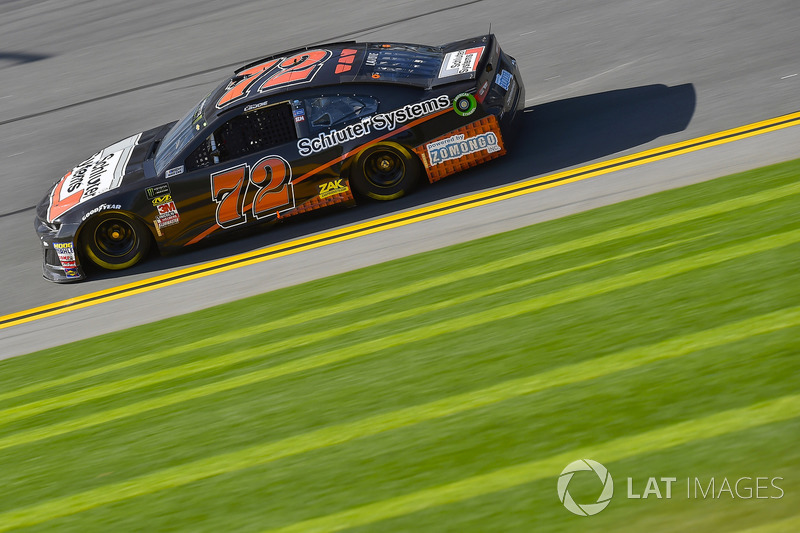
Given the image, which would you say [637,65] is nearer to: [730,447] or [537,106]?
[537,106]

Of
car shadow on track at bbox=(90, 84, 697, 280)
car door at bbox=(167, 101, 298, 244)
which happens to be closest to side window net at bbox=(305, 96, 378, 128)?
car door at bbox=(167, 101, 298, 244)

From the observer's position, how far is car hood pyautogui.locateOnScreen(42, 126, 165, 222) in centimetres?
869

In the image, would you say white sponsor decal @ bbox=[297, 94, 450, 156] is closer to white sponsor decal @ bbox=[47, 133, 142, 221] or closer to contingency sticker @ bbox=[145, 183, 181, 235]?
contingency sticker @ bbox=[145, 183, 181, 235]

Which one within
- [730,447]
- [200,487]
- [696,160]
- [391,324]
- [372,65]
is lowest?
[730,447]

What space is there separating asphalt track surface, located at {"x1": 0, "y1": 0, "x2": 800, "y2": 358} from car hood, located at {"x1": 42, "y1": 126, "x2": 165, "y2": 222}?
0.77m

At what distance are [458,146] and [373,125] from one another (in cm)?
90

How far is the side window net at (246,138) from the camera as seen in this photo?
8.52 meters

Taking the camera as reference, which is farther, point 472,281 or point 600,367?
point 472,281

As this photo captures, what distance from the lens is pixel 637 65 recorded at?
10.5 meters

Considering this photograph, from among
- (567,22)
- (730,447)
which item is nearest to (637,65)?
(567,22)

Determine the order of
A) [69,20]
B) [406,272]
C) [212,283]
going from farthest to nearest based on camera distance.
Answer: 1. [69,20]
2. [212,283]
3. [406,272]

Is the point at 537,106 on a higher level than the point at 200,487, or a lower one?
higher

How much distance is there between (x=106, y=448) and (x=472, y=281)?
3014mm

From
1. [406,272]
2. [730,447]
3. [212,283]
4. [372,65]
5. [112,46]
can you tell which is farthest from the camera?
[112,46]
